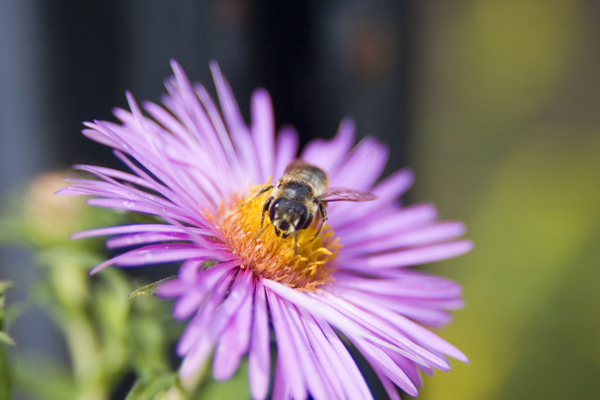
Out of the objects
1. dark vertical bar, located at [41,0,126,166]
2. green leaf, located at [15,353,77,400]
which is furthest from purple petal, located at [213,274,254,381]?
dark vertical bar, located at [41,0,126,166]

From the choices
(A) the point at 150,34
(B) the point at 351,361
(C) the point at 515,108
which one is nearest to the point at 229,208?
(B) the point at 351,361

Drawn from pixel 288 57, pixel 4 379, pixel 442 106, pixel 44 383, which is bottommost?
pixel 44 383

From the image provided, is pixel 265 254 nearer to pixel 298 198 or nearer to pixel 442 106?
pixel 298 198

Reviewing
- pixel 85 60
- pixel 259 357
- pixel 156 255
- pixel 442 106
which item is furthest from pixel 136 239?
pixel 442 106

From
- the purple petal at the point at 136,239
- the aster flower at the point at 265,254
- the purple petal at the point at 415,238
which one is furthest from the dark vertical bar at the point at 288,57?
the purple petal at the point at 136,239

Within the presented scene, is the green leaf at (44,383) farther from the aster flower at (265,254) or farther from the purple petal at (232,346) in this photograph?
the purple petal at (232,346)

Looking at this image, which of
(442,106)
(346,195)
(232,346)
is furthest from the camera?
(442,106)

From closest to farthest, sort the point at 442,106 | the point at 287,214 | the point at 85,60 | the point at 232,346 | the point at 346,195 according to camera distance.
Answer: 1. the point at 232,346
2. the point at 287,214
3. the point at 346,195
4. the point at 85,60
5. the point at 442,106
